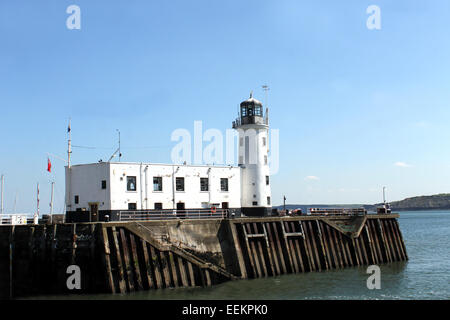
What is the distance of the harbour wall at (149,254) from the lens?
35.7 meters

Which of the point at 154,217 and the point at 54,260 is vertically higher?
the point at 154,217

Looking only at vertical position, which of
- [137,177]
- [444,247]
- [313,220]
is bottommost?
[444,247]

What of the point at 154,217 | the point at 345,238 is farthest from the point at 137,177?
the point at 345,238

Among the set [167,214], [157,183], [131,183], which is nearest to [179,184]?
[157,183]

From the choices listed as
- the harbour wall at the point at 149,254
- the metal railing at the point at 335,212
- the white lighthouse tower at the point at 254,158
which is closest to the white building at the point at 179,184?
the white lighthouse tower at the point at 254,158

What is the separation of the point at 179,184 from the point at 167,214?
5.28 meters

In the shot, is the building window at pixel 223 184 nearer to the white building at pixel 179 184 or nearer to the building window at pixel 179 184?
the white building at pixel 179 184

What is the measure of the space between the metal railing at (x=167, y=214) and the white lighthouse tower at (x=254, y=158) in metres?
5.17

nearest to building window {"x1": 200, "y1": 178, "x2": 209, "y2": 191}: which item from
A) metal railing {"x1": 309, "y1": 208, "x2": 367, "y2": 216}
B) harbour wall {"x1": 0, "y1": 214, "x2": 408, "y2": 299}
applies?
harbour wall {"x1": 0, "y1": 214, "x2": 408, "y2": 299}

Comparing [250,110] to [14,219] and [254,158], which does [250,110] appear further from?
[14,219]

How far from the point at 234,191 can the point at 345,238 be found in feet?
39.4

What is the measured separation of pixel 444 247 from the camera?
74.0 m

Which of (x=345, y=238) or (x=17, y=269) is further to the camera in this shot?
(x=345, y=238)

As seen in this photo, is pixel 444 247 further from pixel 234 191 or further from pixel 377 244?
pixel 234 191
